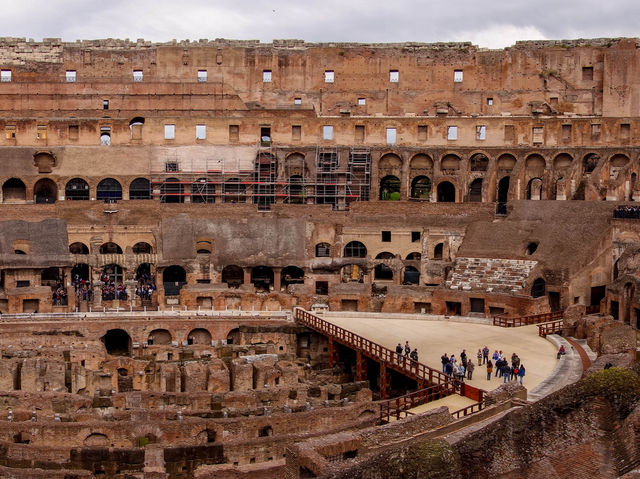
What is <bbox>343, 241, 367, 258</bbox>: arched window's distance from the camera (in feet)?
145

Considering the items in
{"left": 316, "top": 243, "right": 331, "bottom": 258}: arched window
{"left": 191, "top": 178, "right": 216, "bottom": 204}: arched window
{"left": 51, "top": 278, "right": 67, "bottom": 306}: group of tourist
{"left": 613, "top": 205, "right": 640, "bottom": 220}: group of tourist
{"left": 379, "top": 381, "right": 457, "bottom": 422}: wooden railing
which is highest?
{"left": 191, "top": 178, "right": 216, "bottom": 204}: arched window

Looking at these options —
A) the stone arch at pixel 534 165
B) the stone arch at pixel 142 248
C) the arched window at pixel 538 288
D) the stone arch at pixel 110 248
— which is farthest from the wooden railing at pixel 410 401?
the stone arch at pixel 534 165

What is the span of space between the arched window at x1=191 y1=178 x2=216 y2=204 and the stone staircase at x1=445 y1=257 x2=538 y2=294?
16361 mm

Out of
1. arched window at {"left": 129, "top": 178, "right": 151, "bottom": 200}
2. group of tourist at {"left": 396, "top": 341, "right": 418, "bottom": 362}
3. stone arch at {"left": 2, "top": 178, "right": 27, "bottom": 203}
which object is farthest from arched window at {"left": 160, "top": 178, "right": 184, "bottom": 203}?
group of tourist at {"left": 396, "top": 341, "right": 418, "bottom": 362}

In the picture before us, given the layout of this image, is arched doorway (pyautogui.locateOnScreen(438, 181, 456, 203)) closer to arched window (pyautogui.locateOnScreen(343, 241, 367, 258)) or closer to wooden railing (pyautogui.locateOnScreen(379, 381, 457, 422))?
arched window (pyautogui.locateOnScreen(343, 241, 367, 258))

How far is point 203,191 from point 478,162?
17841 mm

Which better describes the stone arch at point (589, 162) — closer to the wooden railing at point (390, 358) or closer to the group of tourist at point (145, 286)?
the wooden railing at point (390, 358)

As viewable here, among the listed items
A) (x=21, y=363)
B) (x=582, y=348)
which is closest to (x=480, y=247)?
(x=582, y=348)

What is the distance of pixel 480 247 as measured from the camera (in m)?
40.4

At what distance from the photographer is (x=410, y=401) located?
22.0 m

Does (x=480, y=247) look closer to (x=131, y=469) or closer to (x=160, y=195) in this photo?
(x=160, y=195)

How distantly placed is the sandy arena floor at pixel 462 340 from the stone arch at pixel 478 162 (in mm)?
17539

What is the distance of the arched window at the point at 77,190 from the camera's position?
47406 mm

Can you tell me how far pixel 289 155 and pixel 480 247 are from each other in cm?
1524
